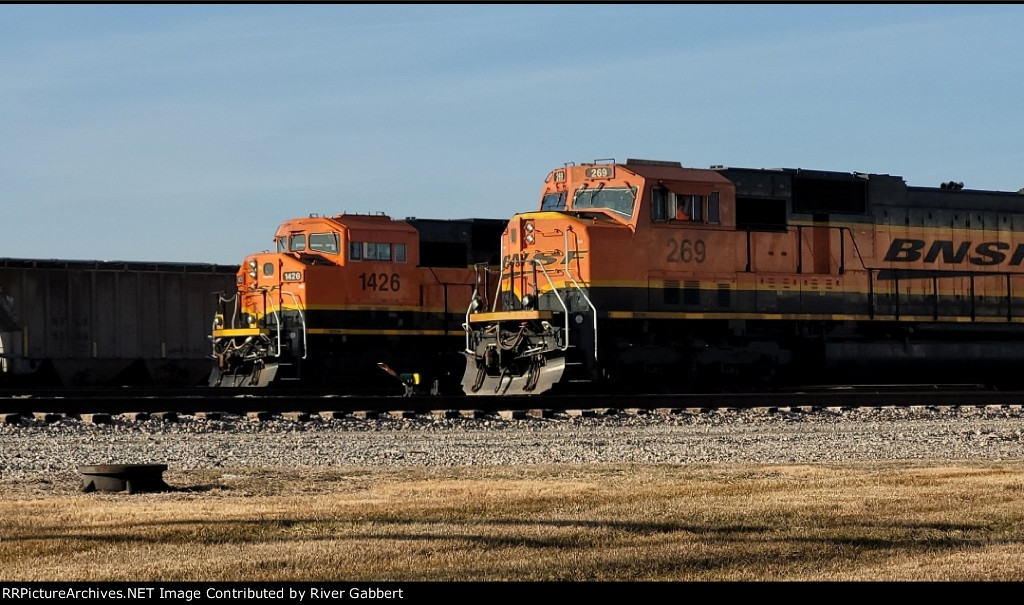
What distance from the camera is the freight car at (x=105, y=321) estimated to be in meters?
31.2

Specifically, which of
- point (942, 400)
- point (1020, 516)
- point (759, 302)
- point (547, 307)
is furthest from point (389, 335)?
point (1020, 516)

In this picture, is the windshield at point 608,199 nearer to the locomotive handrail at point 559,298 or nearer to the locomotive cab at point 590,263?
the locomotive cab at point 590,263

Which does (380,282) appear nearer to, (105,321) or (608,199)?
(608,199)

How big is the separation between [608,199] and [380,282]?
6.25 metres

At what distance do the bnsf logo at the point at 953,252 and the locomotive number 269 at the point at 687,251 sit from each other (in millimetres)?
3569

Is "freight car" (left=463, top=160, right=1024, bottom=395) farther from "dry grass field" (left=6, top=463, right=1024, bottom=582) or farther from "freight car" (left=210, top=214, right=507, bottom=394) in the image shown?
"dry grass field" (left=6, top=463, right=1024, bottom=582)

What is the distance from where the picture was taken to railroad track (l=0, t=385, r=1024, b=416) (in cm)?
1802

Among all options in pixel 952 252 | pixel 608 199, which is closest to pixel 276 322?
pixel 608 199

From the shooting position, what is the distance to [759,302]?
22734 mm

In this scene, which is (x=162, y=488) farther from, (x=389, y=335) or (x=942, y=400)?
(x=389, y=335)

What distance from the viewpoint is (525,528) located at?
Answer: 8.03 m

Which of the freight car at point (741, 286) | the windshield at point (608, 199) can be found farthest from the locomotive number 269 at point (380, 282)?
the windshield at point (608, 199)

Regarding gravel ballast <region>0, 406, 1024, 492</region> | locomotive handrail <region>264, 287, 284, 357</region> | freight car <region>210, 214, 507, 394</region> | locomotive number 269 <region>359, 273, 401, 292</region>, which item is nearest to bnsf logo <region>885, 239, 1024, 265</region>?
gravel ballast <region>0, 406, 1024, 492</region>

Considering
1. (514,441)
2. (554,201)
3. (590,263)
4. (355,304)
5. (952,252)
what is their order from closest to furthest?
(514,441) < (590,263) < (554,201) < (952,252) < (355,304)
